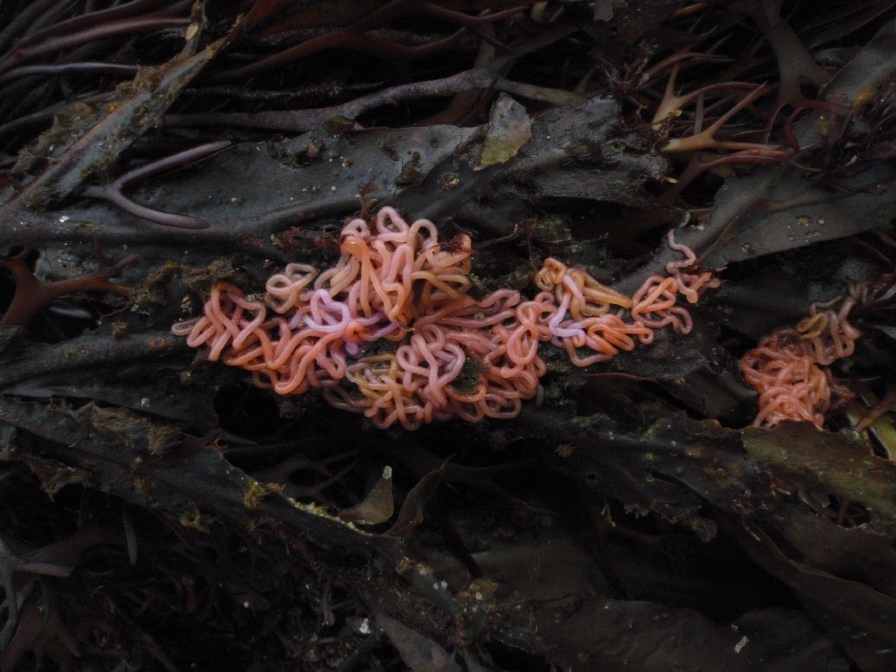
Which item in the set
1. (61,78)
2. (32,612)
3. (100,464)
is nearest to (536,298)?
(100,464)

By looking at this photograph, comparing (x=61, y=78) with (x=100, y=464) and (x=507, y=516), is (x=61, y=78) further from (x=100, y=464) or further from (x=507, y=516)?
(x=507, y=516)

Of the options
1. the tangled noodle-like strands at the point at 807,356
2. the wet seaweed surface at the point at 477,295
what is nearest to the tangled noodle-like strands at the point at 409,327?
the wet seaweed surface at the point at 477,295

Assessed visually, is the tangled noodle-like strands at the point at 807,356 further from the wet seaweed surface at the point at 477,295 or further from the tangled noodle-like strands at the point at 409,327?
the tangled noodle-like strands at the point at 409,327

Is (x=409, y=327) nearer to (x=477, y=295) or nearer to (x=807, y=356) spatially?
(x=477, y=295)

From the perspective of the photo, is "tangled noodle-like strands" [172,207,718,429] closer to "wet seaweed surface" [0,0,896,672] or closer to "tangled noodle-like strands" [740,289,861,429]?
"wet seaweed surface" [0,0,896,672]

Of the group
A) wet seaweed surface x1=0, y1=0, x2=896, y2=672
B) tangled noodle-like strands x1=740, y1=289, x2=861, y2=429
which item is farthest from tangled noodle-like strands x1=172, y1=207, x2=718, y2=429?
tangled noodle-like strands x1=740, y1=289, x2=861, y2=429

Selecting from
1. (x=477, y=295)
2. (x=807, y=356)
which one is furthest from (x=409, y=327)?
(x=807, y=356)
